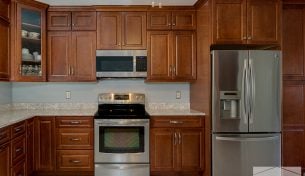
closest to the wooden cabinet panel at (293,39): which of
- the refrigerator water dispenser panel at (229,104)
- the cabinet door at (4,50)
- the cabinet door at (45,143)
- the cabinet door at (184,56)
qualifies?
the refrigerator water dispenser panel at (229,104)

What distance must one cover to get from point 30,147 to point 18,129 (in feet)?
1.70

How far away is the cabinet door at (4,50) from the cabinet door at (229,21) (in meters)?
2.52

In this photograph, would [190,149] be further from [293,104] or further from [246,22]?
[246,22]

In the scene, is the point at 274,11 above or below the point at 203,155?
above

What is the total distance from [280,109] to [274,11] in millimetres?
1187

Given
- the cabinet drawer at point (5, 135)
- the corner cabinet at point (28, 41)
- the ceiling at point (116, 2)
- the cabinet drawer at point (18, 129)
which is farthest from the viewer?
the ceiling at point (116, 2)

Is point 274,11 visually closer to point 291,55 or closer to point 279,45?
point 279,45

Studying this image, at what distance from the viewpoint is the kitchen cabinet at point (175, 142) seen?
3713mm

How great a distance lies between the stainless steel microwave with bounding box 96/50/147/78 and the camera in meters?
4.02

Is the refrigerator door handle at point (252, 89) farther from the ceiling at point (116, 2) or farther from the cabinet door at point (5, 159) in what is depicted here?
the cabinet door at point (5, 159)

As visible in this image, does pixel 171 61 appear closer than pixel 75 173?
No

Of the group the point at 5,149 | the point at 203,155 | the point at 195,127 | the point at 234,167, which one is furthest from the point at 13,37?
the point at 234,167

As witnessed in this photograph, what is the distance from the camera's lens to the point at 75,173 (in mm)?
3785

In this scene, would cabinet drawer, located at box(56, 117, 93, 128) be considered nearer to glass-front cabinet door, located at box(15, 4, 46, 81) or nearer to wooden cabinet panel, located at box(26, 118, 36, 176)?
wooden cabinet panel, located at box(26, 118, 36, 176)
